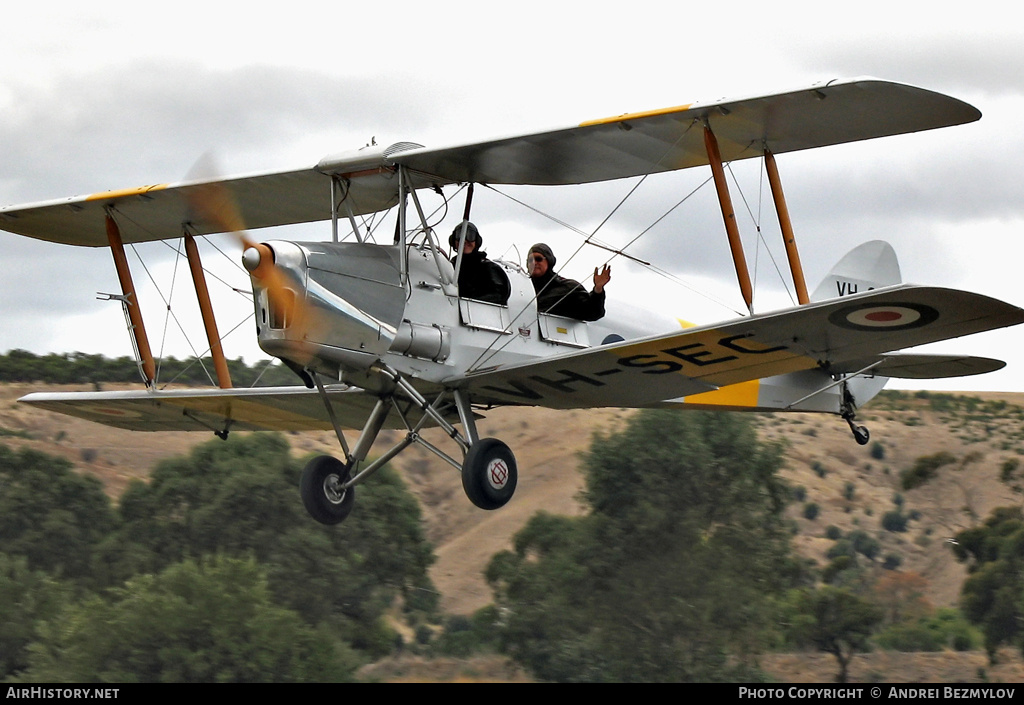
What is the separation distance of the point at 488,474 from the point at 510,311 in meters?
1.54

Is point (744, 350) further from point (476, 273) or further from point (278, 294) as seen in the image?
point (278, 294)

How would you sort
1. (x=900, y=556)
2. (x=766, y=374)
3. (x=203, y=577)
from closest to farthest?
(x=766, y=374) < (x=203, y=577) < (x=900, y=556)

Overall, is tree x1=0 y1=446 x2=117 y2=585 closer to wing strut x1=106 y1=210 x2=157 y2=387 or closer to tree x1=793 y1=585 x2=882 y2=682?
tree x1=793 y1=585 x2=882 y2=682

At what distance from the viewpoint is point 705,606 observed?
25.5m

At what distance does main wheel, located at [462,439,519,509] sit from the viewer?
30.6 ft

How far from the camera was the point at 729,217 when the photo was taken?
374 inches

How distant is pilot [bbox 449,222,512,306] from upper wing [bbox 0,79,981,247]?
0.51 metres

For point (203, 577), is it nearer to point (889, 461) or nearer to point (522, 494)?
point (522, 494)

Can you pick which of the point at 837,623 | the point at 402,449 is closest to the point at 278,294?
the point at 402,449

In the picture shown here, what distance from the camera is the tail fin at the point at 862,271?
13.4m

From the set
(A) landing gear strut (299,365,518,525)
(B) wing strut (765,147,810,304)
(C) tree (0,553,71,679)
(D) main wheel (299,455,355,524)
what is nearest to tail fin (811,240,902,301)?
(B) wing strut (765,147,810,304)

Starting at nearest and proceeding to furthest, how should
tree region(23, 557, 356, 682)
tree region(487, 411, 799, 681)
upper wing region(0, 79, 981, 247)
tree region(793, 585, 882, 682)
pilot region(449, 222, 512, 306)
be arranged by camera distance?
upper wing region(0, 79, 981, 247)
pilot region(449, 222, 512, 306)
tree region(23, 557, 356, 682)
tree region(487, 411, 799, 681)
tree region(793, 585, 882, 682)

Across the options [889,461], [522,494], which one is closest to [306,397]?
[522,494]
